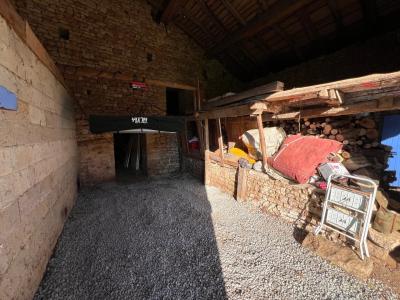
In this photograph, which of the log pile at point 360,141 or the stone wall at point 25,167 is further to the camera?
the log pile at point 360,141

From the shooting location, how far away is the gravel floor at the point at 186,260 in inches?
84.4

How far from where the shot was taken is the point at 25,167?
74.0 inches

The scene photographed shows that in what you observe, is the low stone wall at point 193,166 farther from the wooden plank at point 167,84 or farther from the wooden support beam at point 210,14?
the wooden support beam at point 210,14

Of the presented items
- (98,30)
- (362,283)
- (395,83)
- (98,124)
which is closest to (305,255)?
(362,283)

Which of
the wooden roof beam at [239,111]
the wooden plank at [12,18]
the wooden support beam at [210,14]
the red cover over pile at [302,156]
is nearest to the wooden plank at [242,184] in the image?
the red cover over pile at [302,156]

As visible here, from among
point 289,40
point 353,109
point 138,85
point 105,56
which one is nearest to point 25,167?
point 353,109

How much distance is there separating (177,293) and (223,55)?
871 centimetres

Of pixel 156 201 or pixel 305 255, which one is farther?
pixel 156 201

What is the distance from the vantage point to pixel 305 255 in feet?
9.08

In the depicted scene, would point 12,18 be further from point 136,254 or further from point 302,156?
point 302,156

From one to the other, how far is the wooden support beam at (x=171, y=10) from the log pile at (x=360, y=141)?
5.79 m

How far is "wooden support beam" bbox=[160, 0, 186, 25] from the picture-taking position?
237 inches

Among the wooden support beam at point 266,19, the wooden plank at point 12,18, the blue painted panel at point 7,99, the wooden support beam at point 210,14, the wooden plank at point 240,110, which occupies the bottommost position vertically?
the blue painted panel at point 7,99

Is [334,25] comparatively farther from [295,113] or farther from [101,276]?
[101,276]
